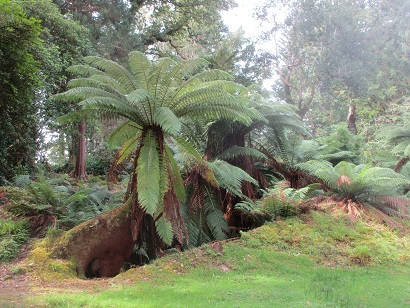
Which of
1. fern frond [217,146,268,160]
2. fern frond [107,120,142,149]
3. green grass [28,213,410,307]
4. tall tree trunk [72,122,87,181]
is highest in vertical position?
tall tree trunk [72,122,87,181]

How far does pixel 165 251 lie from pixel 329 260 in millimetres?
3083

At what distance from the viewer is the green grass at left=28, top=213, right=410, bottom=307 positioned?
4.45 m

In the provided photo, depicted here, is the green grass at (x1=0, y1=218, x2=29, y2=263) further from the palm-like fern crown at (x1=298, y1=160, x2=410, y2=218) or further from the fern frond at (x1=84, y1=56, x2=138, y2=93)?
the palm-like fern crown at (x1=298, y1=160, x2=410, y2=218)

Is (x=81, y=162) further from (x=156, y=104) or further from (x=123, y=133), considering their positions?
(x=156, y=104)

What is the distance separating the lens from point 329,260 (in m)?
6.68

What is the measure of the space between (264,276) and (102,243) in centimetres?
289

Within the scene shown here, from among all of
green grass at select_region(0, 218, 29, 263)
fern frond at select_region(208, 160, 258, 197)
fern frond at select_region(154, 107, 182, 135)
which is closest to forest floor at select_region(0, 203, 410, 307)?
green grass at select_region(0, 218, 29, 263)

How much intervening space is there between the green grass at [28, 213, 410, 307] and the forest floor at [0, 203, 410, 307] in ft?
0.04

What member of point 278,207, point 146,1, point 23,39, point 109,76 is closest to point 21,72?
point 23,39

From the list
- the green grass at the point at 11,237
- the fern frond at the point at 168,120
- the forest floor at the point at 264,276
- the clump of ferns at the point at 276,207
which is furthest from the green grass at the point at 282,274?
the fern frond at the point at 168,120

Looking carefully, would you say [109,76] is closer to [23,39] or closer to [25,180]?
[23,39]

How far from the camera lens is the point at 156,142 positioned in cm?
643

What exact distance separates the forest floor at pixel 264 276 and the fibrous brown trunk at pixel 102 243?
638 mm

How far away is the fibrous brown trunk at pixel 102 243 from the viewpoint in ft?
20.2
